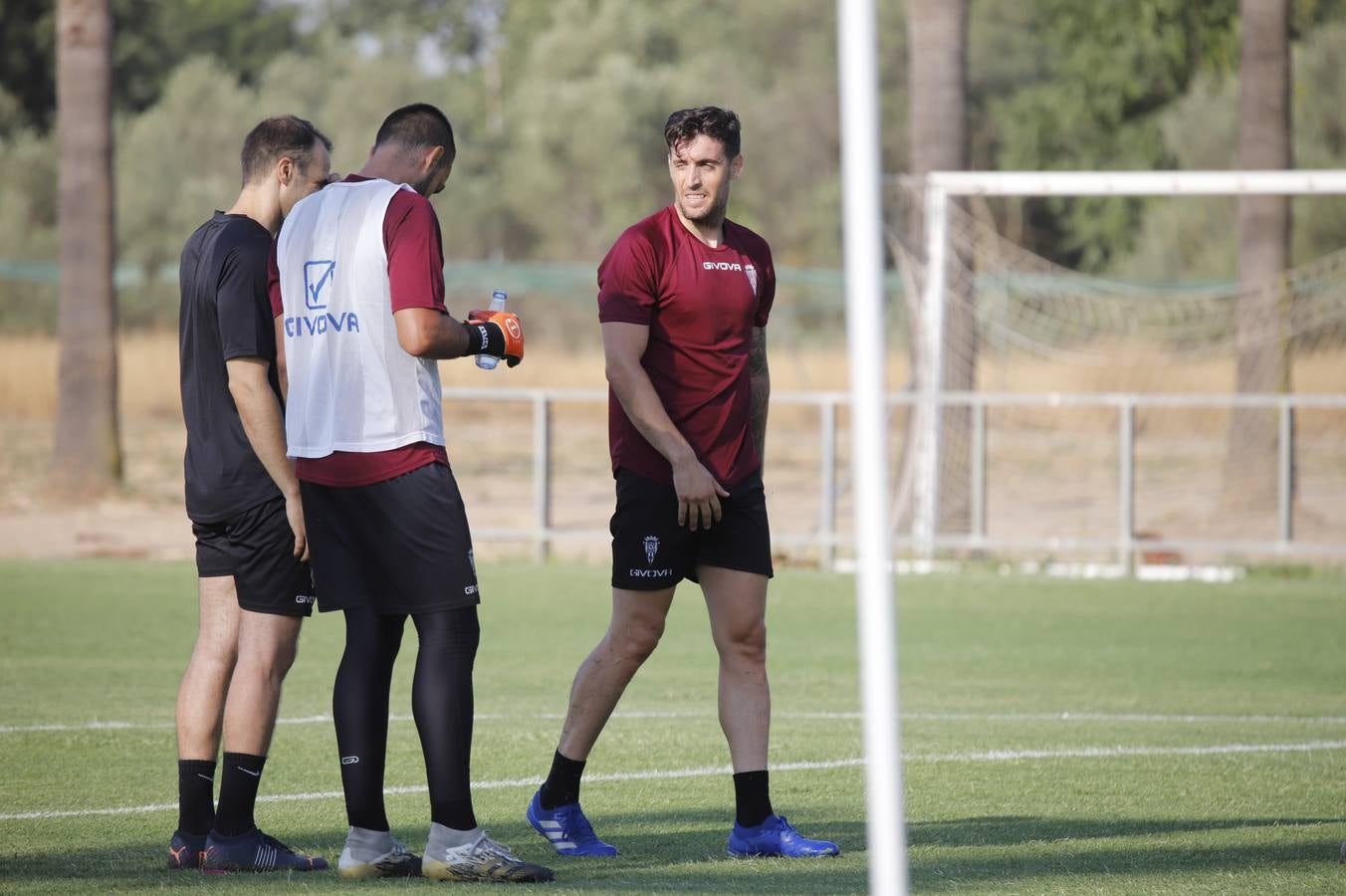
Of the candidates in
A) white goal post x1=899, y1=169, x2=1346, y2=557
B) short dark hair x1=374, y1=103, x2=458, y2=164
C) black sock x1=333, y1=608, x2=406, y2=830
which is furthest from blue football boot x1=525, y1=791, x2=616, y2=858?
white goal post x1=899, y1=169, x2=1346, y2=557

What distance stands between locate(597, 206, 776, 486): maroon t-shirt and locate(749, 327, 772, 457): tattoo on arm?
56mm

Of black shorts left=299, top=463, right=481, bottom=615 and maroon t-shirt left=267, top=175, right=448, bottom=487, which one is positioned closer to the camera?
maroon t-shirt left=267, top=175, right=448, bottom=487

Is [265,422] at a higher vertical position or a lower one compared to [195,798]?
higher

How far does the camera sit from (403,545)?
562 centimetres

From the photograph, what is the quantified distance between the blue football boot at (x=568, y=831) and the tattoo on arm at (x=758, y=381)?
138cm

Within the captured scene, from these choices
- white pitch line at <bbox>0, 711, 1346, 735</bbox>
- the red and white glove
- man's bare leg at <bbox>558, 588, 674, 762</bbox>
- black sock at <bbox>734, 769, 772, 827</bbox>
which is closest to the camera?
the red and white glove

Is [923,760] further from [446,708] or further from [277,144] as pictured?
[277,144]

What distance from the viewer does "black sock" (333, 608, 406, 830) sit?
5641mm

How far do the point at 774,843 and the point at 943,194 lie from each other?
12604mm

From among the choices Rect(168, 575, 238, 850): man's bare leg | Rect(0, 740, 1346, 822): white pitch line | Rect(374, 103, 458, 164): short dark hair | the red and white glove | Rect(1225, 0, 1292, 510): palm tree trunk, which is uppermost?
Rect(1225, 0, 1292, 510): palm tree trunk

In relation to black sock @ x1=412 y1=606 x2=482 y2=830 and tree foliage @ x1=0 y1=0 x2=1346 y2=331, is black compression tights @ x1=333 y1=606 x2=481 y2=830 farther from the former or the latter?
tree foliage @ x1=0 y1=0 x2=1346 y2=331

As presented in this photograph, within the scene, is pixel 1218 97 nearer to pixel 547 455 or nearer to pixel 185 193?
pixel 185 193

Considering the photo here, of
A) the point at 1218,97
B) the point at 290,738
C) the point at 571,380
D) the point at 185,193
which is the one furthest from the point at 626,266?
the point at 185,193

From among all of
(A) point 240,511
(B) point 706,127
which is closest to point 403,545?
(A) point 240,511
